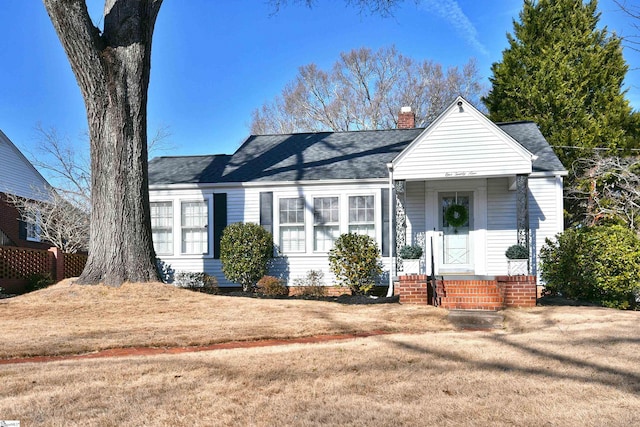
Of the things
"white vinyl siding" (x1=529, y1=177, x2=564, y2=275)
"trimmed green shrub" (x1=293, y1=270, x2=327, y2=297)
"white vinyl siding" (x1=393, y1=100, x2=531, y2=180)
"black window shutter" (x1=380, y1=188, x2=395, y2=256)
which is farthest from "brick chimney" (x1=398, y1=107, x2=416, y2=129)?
"trimmed green shrub" (x1=293, y1=270, x2=327, y2=297)

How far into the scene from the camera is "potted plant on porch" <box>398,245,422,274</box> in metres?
10.7

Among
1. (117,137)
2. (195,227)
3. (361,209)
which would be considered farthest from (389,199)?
(117,137)

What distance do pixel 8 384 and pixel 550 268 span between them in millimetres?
9908

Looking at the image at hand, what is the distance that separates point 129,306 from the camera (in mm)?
9180

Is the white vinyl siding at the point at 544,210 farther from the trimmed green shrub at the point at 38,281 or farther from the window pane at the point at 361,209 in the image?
the trimmed green shrub at the point at 38,281

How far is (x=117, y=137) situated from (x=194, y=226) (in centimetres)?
419

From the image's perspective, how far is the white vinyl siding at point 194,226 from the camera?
46.7 feet

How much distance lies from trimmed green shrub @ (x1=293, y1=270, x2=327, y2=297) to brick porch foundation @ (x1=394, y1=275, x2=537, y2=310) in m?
3.19

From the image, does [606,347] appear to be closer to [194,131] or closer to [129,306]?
[129,306]

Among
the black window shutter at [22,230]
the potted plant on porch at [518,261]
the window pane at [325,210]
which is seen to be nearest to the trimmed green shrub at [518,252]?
the potted plant on porch at [518,261]

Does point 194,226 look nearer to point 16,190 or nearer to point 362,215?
point 362,215

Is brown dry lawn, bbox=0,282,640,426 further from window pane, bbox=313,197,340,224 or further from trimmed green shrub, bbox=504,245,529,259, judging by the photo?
window pane, bbox=313,197,340,224

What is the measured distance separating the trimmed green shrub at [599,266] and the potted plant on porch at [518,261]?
0.74m

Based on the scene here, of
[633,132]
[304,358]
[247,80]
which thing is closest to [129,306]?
[304,358]
